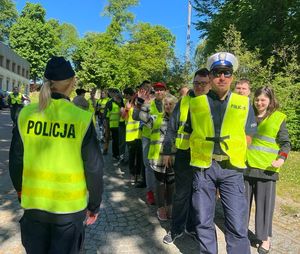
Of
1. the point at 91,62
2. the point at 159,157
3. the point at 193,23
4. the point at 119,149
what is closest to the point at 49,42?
the point at 91,62

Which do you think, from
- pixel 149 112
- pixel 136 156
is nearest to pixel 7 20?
pixel 136 156

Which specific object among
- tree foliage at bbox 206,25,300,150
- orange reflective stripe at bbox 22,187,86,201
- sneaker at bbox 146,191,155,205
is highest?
tree foliage at bbox 206,25,300,150

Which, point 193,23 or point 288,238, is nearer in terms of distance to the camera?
point 288,238

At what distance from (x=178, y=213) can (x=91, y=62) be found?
55539mm

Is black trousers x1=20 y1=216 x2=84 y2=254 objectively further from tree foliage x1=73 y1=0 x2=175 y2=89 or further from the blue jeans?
tree foliage x1=73 y1=0 x2=175 y2=89

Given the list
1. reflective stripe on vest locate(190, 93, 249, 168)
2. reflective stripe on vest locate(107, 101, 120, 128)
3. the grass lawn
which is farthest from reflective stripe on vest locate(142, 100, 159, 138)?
A: reflective stripe on vest locate(107, 101, 120, 128)

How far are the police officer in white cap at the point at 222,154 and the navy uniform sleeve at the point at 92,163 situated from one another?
129 centimetres

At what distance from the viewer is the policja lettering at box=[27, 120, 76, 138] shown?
2.69 metres

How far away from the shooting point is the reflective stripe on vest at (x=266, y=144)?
4715 millimetres

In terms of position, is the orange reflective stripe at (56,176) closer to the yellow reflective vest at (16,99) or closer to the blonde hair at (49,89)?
the blonde hair at (49,89)

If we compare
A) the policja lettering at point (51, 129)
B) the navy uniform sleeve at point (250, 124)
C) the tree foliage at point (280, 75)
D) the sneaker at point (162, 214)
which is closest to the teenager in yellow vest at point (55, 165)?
the policja lettering at point (51, 129)

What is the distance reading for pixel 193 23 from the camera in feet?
93.0

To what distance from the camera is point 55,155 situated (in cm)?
269

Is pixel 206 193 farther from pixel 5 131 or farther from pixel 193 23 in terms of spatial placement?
pixel 193 23
